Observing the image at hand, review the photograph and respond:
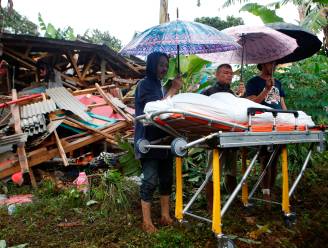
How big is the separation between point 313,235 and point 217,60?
2.55m

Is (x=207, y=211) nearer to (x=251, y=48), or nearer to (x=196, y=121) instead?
(x=196, y=121)

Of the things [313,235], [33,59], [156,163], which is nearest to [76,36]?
[33,59]

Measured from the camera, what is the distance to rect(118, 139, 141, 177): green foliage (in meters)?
5.73

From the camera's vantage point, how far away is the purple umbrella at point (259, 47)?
474cm

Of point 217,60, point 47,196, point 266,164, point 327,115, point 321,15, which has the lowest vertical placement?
point 47,196

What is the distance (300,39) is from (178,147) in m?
2.89

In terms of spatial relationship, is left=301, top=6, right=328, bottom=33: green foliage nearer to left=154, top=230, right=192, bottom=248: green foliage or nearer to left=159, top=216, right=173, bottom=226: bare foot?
left=159, top=216, right=173, bottom=226: bare foot

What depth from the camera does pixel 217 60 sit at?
5.35 metres

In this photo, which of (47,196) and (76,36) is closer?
(47,196)

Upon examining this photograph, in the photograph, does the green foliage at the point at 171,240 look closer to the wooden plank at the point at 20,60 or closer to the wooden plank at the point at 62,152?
the wooden plank at the point at 62,152

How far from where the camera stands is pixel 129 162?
227 inches

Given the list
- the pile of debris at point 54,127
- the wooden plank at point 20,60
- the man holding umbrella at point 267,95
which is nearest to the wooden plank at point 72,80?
the wooden plank at point 20,60

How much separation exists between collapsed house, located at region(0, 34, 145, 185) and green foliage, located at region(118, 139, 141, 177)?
5.24 feet

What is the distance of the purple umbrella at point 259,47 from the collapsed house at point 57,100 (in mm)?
3268
